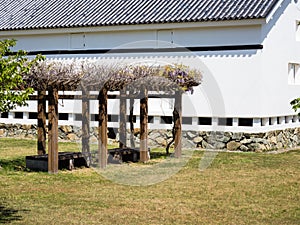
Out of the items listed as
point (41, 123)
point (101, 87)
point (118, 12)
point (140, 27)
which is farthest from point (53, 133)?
point (118, 12)

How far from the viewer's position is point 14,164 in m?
14.6

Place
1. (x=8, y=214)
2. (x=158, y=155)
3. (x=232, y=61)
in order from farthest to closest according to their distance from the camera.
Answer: (x=232, y=61) → (x=158, y=155) → (x=8, y=214)

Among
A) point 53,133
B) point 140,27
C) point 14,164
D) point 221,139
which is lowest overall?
point 14,164

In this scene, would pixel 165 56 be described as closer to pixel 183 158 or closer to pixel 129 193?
pixel 183 158

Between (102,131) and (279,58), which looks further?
(279,58)

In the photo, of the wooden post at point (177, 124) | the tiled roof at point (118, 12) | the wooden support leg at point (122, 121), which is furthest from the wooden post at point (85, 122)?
the tiled roof at point (118, 12)

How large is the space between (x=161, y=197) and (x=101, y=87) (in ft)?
12.6

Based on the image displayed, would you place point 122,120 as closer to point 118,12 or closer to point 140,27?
point 140,27

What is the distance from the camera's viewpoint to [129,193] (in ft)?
36.9

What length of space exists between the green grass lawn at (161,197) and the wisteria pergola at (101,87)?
76cm

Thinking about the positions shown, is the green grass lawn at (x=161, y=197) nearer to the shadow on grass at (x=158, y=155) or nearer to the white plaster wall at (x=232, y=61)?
the shadow on grass at (x=158, y=155)

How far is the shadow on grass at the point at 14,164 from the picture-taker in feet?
45.8

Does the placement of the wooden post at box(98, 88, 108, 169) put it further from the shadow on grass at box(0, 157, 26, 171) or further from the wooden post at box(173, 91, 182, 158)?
the wooden post at box(173, 91, 182, 158)

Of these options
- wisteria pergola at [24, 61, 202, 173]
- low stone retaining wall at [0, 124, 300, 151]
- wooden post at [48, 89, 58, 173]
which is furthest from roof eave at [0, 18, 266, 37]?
wooden post at [48, 89, 58, 173]
